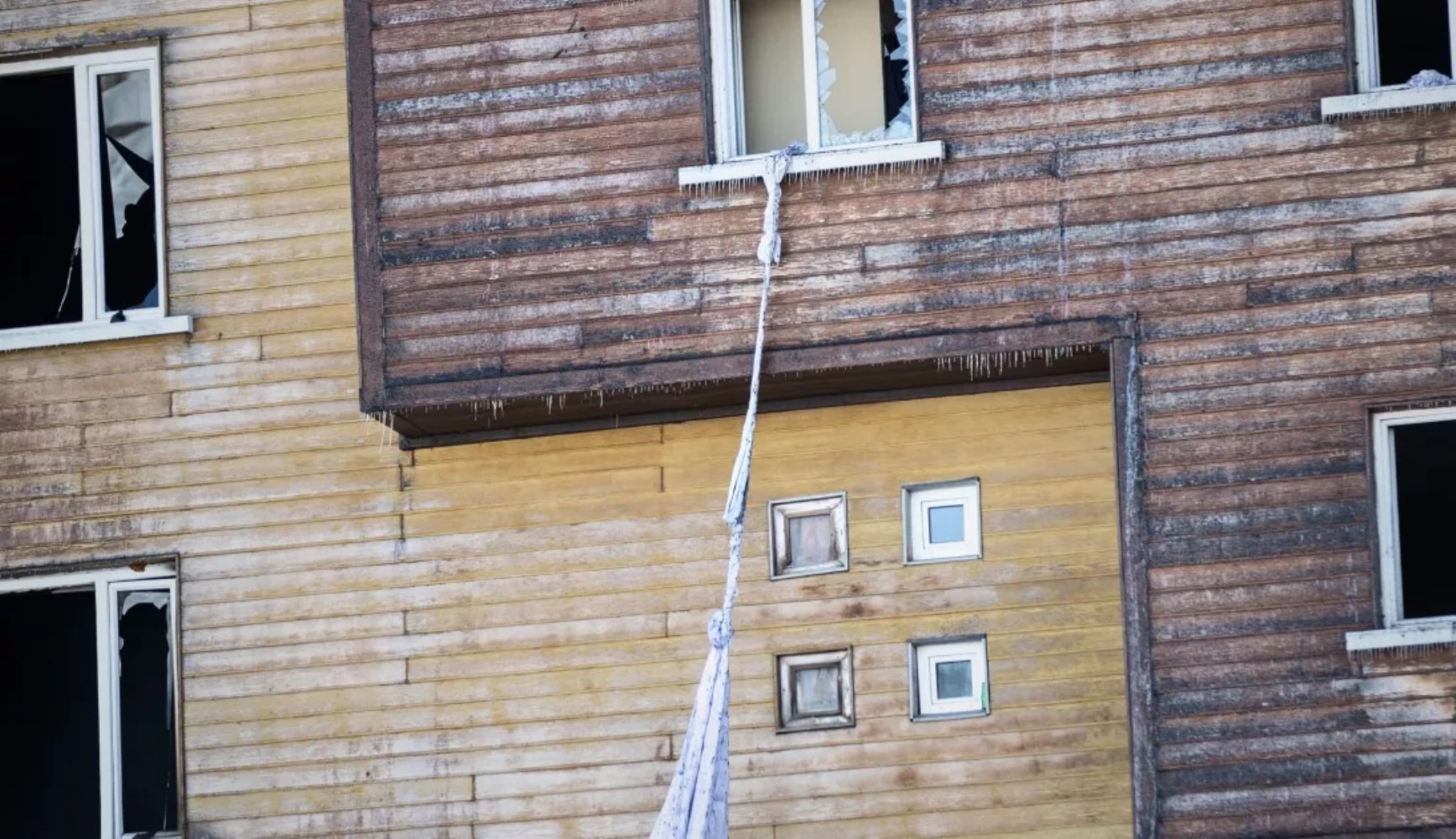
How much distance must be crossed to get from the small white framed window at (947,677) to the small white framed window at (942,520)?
442 mm

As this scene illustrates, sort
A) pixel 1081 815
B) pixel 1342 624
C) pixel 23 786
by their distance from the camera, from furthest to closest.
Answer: pixel 23 786 → pixel 1081 815 → pixel 1342 624

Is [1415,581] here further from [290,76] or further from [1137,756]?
[290,76]

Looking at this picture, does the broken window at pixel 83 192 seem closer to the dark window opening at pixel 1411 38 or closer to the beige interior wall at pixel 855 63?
the beige interior wall at pixel 855 63

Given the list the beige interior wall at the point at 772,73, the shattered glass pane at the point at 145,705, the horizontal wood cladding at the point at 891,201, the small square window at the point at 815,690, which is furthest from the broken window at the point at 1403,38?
the shattered glass pane at the point at 145,705

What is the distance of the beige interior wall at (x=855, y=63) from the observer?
1306cm

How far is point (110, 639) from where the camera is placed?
14109 mm

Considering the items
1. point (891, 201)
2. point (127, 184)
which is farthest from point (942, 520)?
point (127, 184)

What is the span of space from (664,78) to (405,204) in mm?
1503

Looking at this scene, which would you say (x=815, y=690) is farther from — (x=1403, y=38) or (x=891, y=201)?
(x=1403, y=38)

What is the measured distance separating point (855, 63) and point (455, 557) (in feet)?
11.2

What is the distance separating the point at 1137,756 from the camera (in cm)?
1198

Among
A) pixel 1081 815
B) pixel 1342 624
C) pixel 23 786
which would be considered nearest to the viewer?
pixel 1342 624

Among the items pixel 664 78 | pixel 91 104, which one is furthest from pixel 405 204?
pixel 91 104

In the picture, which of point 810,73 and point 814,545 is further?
point 814,545
